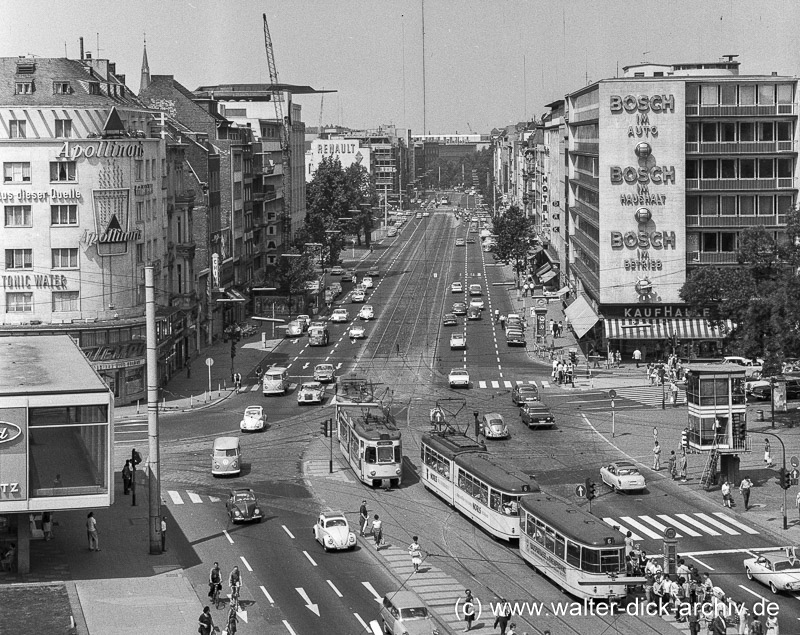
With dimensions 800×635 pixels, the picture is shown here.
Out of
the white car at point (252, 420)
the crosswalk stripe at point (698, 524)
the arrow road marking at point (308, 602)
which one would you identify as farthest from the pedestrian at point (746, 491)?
the white car at point (252, 420)

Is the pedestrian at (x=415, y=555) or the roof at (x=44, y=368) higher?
the roof at (x=44, y=368)

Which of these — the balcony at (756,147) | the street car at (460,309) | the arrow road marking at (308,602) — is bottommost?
the arrow road marking at (308,602)

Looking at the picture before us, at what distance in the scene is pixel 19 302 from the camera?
335 ft

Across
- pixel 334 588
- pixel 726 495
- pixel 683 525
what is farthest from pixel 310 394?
pixel 334 588

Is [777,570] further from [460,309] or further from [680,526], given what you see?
[460,309]

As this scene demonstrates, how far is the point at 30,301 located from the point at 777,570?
62956 millimetres

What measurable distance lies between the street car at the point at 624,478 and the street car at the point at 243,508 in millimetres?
19178

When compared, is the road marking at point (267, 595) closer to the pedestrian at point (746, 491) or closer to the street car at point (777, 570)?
the street car at point (777, 570)

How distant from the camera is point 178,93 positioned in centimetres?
14938

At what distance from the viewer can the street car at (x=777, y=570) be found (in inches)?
2207

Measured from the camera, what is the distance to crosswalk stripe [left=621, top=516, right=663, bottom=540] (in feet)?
218

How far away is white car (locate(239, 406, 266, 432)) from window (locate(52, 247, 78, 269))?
60.9 feet

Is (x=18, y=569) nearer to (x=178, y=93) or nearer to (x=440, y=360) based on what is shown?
(x=440, y=360)

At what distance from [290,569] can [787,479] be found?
24.3m
